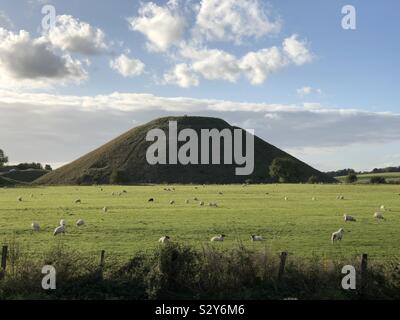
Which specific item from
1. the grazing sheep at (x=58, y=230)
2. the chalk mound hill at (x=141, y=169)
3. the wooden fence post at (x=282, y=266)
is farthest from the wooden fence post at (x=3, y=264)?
the chalk mound hill at (x=141, y=169)

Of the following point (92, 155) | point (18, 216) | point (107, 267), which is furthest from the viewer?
point (92, 155)

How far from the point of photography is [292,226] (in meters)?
31.4

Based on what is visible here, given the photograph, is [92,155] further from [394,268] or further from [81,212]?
[394,268]

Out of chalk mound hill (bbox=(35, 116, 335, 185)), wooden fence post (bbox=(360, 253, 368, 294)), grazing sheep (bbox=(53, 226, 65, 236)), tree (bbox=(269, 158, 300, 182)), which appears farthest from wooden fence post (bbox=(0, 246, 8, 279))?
tree (bbox=(269, 158, 300, 182))

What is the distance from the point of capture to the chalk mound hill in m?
156

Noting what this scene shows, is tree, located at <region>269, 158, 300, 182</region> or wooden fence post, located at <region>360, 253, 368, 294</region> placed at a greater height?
tree, located at <region>269, 158, 300, 182</region>

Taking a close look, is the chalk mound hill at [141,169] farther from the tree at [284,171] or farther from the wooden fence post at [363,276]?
the wooden fence post at [363,276]

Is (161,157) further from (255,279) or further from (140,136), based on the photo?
(255,279)

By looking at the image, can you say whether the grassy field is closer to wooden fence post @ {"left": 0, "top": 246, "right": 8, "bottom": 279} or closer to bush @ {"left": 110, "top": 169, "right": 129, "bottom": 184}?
wooden fence post @ {"left": 0, "top": 246, "right": 8, "bottom": 279}

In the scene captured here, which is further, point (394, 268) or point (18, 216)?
point (18, 216)
